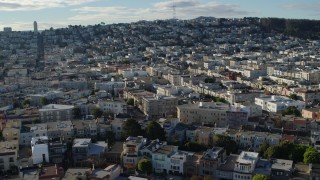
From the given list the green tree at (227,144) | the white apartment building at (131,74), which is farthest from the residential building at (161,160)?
the white apartment building at (131,74)

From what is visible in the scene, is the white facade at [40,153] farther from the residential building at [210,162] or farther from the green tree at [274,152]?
the green tree at [274,152]

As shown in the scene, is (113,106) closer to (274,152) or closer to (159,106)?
(159,106)

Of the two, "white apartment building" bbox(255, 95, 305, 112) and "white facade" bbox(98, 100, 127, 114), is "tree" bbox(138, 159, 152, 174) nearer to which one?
"white facade" bbox(98, 100, 127, 114)

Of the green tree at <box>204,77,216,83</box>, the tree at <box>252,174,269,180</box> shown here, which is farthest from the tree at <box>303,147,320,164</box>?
the green tree at <box>204,77,216,83</box>

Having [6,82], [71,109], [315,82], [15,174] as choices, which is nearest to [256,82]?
[315,82]

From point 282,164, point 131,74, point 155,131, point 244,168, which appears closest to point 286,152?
point 282,164

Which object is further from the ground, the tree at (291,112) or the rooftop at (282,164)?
the tree at (291,112)
